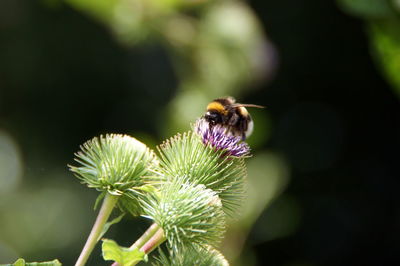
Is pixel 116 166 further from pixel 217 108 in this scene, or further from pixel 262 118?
pixel 262 118

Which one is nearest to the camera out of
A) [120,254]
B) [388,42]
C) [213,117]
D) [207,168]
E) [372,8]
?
[120,254]

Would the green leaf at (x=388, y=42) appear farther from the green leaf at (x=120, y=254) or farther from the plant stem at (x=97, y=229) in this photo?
the green leaf at (x=120, y=254)

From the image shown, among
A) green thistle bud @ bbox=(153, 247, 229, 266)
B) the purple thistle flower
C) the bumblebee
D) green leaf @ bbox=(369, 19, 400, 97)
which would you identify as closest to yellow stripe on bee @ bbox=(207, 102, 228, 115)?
the bumblebee

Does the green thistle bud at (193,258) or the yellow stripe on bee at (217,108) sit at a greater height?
the yellow stripe on bee at (217,108)

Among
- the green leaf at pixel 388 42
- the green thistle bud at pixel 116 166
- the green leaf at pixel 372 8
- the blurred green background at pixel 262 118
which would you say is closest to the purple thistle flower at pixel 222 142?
the green thistle bud at pixel 116 166

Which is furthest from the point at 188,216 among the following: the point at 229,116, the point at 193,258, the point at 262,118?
the point at 262,118

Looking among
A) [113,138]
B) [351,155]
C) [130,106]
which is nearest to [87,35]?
[130,106]
